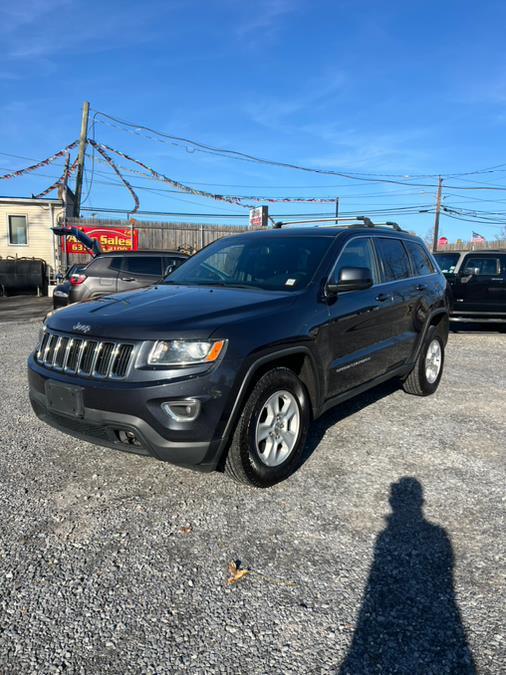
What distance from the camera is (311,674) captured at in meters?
1.88

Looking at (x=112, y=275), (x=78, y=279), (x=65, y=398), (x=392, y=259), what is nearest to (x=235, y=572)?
(x=65, y=398)

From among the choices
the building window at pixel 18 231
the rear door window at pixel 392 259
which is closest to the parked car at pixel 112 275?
the rear door window at pixel 392 259

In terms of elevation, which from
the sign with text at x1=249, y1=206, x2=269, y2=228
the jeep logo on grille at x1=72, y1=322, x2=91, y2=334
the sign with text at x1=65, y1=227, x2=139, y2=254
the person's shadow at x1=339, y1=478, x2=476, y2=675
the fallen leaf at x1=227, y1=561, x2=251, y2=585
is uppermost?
the sign with text at x1=249, y1=206, x2=269, y2=228

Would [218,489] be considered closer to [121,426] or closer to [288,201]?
[121,426]

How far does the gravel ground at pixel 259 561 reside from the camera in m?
2.00

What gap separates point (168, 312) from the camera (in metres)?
3.16

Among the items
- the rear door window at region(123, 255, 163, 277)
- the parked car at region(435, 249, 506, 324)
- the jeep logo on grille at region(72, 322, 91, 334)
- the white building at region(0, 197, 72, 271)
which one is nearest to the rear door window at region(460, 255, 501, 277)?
the parked car at region(435, 249, 506, 324)

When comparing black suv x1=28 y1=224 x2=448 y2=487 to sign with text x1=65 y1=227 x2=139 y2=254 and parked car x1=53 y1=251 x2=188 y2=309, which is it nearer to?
parked car x1=53 y1=251 x2=188 y2=309

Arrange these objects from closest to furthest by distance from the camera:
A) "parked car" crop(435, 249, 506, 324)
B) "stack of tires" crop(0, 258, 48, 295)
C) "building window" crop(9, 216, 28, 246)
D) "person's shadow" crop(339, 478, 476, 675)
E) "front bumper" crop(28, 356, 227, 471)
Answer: "person's shadow" crop(339, 478, 476, 675) < "front bumper" crop(28, 356, 227, 471) < "parked car" crop(435, 249, 506, 324) < "stack of tires" crop(0, 258, 48, 295) < "building window" crop(9, 216, 28, 246)

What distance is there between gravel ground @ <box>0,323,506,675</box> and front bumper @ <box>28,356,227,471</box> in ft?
1.43

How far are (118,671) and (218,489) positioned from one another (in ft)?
4.90

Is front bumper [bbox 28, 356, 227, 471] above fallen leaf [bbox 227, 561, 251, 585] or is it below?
above

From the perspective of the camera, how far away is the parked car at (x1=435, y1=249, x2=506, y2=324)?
1026 centimetres

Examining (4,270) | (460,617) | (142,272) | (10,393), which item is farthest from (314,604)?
(4,270)
